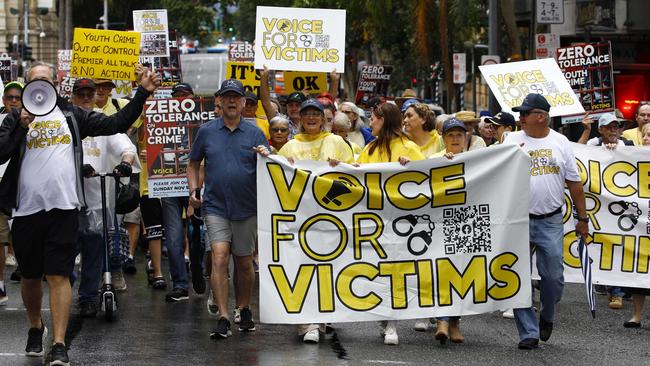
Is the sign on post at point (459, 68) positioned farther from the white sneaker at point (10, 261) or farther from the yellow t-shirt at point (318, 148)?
the yellow t-shirt at point (318, 148)

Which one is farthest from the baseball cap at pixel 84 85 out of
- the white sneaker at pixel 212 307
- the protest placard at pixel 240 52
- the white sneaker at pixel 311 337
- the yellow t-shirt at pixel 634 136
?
the protest placard at pixel 240 52

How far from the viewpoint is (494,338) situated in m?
10.7

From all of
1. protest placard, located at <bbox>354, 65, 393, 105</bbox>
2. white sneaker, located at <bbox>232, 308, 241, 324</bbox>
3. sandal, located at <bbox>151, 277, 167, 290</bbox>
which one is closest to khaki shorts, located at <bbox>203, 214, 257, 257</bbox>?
white sneaker, located at <bbox>232, 308, 241, 324</bbox>

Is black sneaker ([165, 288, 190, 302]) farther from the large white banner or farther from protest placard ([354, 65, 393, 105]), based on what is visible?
protest placard ([354, 65, 393, 105])

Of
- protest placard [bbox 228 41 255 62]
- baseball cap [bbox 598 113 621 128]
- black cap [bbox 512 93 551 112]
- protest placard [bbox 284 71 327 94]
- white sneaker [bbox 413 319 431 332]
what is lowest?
white sneaker [bbox 413 319 431 332]

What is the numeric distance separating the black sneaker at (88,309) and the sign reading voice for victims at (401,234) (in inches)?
77.5

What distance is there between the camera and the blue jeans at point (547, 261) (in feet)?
33.4

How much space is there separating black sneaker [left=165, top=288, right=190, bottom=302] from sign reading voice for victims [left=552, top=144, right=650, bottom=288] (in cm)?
338

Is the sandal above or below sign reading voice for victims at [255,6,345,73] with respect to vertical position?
below

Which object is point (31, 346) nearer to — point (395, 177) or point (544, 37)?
point (395, 177)

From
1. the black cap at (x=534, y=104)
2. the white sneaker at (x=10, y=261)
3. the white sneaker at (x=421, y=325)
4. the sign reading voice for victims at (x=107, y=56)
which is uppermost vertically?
the sign reading voice for victims at (x=107, y=56)

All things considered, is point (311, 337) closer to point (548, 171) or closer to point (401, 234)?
point (401, 234)

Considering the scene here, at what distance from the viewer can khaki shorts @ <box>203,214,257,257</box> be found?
10.4m

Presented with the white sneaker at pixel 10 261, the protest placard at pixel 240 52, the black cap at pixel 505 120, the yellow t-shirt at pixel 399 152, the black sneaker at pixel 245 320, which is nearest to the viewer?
the yellow t-shirt at pixel 399 152
